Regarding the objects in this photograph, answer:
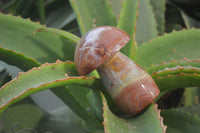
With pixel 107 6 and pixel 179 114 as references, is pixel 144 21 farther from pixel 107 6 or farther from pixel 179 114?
pixel 179 114

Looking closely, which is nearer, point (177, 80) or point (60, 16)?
point (177, 80)

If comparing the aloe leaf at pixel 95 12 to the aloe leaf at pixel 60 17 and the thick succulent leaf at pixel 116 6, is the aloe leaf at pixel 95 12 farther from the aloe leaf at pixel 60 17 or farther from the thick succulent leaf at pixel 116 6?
the aloe leaf at pixel 60 17

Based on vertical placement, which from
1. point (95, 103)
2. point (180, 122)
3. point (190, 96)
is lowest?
point (190, 96)

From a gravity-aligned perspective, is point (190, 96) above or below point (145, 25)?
below

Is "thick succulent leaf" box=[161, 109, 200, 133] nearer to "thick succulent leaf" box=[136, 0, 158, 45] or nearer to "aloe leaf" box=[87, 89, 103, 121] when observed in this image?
"aloe leaf" box=[87, 89, 103, 121]

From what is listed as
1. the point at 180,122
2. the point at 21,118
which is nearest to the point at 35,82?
the point at 21,118

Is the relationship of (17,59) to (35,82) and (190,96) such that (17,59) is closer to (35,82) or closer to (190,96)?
(35,82)

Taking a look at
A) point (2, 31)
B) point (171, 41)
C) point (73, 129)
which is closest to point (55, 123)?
point (73, 129)
